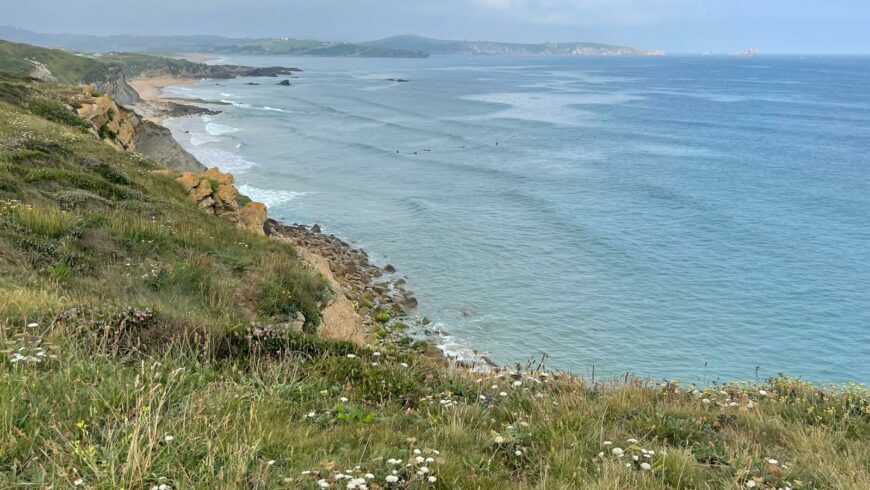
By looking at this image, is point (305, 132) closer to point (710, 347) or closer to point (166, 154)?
point (166, 154)

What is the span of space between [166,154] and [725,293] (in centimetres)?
3260

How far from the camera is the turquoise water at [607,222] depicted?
69.0ft

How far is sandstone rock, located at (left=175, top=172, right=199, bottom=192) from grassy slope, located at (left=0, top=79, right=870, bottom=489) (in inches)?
423

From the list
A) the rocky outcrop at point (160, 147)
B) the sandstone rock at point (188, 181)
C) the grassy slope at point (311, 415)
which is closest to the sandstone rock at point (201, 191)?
the sandstone rock at point (188, 181)

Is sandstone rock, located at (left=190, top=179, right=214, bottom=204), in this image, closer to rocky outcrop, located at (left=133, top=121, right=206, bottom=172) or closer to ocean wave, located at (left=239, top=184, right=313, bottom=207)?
rocky outcrop, located at (left=133, top=121, right=206, bottom=172)

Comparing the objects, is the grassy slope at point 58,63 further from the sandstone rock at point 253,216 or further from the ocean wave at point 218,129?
the sandstone rock at point 253,216

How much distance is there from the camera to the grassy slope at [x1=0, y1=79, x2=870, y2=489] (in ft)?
13.0

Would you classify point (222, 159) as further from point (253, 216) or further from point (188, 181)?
point (188, 181)

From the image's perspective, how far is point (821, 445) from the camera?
18.2ft

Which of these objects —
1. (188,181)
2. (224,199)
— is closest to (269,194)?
(224,199)

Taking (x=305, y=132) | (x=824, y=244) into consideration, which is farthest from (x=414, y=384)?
(x=305, y=132)

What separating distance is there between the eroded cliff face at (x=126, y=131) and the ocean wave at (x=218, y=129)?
29.5m

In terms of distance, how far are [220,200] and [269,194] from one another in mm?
19187

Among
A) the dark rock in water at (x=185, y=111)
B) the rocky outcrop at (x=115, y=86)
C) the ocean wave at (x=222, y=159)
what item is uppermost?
the rocky outcrop at (x=115, y=86)
